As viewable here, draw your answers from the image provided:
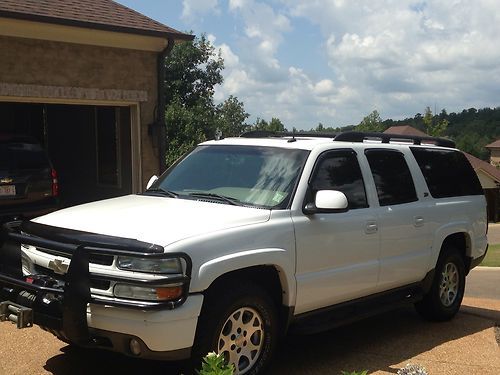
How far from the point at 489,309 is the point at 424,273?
6.12 ft

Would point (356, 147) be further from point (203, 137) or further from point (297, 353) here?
point (203, 137)

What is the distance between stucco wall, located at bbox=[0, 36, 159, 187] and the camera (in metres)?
10.4

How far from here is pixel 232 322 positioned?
4398 millimetres

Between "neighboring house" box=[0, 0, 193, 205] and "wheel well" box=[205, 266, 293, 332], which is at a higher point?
"neighboring house" box=[0, 0, 193, 205]

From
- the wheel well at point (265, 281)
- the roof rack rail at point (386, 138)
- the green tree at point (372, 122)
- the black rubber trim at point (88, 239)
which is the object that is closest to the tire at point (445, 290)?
the roof rack rail at point (386, 138)

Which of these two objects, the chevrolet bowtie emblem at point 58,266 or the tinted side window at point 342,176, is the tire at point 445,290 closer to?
the tinted side window at point 342,176

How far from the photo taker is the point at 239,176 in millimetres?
5312

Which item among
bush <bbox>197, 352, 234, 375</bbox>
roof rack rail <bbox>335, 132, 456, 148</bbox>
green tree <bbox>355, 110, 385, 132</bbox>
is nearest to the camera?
bush <bbox>197, 352, 234, 375</bbox>

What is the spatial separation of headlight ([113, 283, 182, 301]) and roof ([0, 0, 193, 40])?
7.37 m

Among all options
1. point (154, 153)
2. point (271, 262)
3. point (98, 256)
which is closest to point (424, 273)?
point (271, 262)

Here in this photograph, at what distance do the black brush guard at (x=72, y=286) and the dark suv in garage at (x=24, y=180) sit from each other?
3.94m

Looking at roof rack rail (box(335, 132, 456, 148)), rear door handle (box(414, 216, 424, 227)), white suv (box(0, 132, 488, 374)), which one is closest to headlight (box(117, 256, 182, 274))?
white suv (box(0, 132, 488, 374))

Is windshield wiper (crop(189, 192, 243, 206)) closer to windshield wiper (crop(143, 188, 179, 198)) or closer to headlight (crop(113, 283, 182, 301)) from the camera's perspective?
windshield wiper (crop(143, 188, 179, 198))

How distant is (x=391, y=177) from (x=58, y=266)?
3.30 metres
